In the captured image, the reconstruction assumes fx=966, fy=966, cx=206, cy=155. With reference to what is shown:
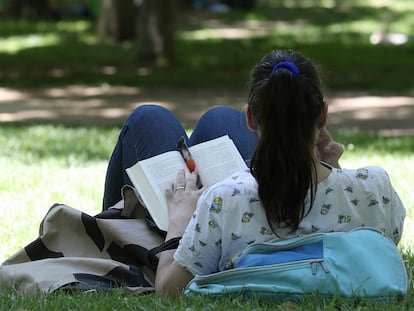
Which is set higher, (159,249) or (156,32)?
(159,249)

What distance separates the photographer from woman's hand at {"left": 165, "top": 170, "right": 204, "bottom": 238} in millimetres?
3244

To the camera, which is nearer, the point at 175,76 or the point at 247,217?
the point at 247,217

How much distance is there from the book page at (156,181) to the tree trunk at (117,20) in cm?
1619

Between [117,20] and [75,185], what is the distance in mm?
14217

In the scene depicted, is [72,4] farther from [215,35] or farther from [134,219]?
[134,219]

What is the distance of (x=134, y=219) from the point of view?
11.8ft

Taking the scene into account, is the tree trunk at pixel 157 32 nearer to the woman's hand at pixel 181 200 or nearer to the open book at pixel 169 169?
the open book at pixel 169 169

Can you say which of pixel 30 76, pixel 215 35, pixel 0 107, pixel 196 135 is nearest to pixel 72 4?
pixel 215 35

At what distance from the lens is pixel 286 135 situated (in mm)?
2885

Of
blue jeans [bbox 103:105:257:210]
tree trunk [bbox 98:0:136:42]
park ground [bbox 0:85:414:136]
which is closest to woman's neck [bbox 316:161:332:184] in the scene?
blue jeans [bbox 103:105:257:210]

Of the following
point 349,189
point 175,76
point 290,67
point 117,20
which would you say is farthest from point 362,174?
point 117,20

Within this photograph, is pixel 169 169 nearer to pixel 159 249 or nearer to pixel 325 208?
pixel 159 249

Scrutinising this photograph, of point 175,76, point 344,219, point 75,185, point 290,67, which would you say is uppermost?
point 290,67

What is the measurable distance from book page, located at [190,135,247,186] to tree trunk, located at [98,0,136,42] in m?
16.1
